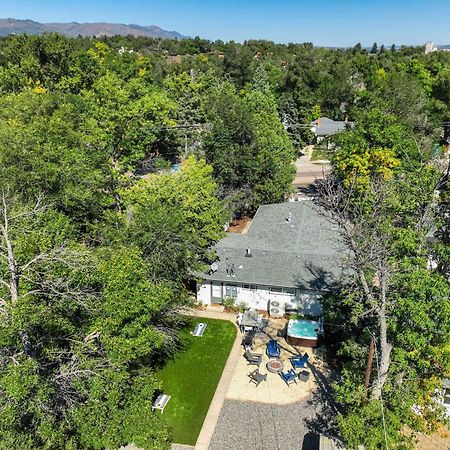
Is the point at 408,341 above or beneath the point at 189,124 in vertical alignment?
beneath

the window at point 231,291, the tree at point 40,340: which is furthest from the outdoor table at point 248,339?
the tree at point 40,340

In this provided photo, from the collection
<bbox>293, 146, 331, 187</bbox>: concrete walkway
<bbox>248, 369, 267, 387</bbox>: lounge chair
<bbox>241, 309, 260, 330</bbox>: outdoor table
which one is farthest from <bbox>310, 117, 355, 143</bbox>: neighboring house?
<bbox>248, 369, 267, 387</bbox>: lounge chair

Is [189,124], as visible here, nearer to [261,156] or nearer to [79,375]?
[261,156]

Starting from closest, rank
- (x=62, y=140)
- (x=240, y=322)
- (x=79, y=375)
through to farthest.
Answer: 1. (x=79, y=375)
2. (x=240, y=322)
3. (x=62, y=140)

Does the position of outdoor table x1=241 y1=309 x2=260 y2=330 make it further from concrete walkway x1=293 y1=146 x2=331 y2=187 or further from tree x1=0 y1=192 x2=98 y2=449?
concrete walkway x1=293 y1=146 x2=331 y2=187

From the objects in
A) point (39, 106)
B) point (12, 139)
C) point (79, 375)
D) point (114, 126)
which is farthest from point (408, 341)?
point (39, 106)

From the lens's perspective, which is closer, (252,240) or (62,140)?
(252,240)
